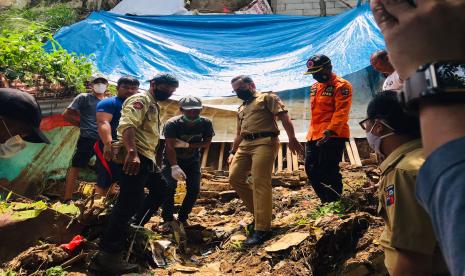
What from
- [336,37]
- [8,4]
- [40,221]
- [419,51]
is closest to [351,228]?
[40,221]

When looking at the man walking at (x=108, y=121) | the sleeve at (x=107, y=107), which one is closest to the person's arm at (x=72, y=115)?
the man walking at (x=108, y=121)

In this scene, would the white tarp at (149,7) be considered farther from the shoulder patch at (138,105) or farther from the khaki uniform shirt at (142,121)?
the shoulder patch at (138,105)

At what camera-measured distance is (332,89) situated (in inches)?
196

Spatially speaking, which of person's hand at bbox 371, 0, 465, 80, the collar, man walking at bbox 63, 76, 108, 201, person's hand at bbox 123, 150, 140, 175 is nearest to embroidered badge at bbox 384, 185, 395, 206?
the collar

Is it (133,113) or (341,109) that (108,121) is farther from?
(341,109)

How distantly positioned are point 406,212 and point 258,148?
3.12m

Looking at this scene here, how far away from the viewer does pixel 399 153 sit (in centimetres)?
202

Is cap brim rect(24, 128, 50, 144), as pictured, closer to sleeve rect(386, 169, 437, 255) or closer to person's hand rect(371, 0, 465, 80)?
sleeve rect(386, 169, 437, 255)

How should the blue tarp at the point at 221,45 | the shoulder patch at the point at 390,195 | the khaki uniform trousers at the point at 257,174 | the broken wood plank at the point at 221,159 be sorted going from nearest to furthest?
the shoulder patch at the point at 390,195 → the khaki uniform trousers at the point at 257,174 → the broken wood plank at the point at 221,159 → the blue tarp at the point at 221,45

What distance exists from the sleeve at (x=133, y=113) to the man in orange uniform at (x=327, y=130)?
1995 mm

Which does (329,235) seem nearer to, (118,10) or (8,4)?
(118,10)

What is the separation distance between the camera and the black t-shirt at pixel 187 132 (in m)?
5.42

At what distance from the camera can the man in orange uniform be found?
4.80 metres

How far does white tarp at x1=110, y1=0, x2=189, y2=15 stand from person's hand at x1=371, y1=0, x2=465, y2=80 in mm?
12664
